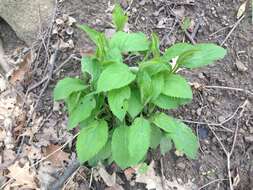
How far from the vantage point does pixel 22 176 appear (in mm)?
2816

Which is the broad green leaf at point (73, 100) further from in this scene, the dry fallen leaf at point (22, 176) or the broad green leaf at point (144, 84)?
the dry fallen leaf at point (22, 176)

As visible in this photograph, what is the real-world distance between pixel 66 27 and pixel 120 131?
1.33m

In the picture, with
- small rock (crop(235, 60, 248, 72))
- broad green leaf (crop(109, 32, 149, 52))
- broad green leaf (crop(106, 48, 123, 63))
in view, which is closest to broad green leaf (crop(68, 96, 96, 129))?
broad green leaf (crop(106, 48, 123, 63))

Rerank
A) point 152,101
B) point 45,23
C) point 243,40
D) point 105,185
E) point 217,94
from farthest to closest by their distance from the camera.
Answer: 1. point 45,23
2. point 243,40
3. point 217,94
4. point 105,185
5. point 152,101

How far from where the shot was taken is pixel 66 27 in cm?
336

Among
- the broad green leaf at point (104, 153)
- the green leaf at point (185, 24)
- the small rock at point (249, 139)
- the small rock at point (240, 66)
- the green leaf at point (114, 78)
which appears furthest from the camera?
the green leaf at point (185, 24)

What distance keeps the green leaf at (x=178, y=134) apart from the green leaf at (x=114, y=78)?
13.4 inches

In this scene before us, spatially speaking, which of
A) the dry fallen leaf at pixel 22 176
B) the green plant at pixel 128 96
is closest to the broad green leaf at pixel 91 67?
the green plant at pixel 128 96

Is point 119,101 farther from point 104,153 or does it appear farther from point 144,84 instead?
point 104,153

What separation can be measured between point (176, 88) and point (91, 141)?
588 millimetres

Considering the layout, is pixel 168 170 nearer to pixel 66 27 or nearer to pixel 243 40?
pixel 243 40

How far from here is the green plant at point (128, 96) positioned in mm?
2223

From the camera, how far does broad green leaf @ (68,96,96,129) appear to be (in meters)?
2.34

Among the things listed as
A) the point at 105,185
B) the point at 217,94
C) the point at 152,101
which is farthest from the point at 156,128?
the point at 217,94
